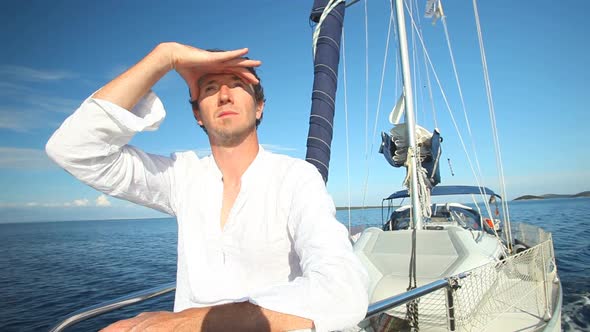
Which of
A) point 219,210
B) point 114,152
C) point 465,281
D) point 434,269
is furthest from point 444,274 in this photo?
point 114,152

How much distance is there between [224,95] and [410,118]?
19.7 feet

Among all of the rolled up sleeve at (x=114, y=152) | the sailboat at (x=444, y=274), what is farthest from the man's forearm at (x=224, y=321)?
the sailboat at (x=444, y=274)

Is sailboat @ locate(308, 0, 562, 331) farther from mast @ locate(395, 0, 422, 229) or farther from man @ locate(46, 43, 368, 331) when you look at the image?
man @ locate(46, 43, 368, 331)

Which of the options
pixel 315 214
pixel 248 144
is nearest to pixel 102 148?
pixel 248 144

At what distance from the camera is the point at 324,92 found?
13.5ft

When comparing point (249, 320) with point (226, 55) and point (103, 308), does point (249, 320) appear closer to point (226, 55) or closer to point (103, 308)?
point (226, 55)

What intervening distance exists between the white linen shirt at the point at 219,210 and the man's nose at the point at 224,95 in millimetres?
274

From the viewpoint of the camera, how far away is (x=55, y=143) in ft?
4.00

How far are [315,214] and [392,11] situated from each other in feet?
26.7

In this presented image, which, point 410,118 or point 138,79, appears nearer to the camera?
point 138,79

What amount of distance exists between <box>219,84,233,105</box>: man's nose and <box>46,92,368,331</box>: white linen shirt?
0.90ft

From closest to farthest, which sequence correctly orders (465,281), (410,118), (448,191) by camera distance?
(465,281)
(410,118)
(448,191)

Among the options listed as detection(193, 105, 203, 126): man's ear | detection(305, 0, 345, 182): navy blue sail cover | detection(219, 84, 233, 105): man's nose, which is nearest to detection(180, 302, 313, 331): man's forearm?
detection(219, 84, 233, 105): man's nose

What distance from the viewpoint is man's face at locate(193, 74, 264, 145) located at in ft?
4.84
